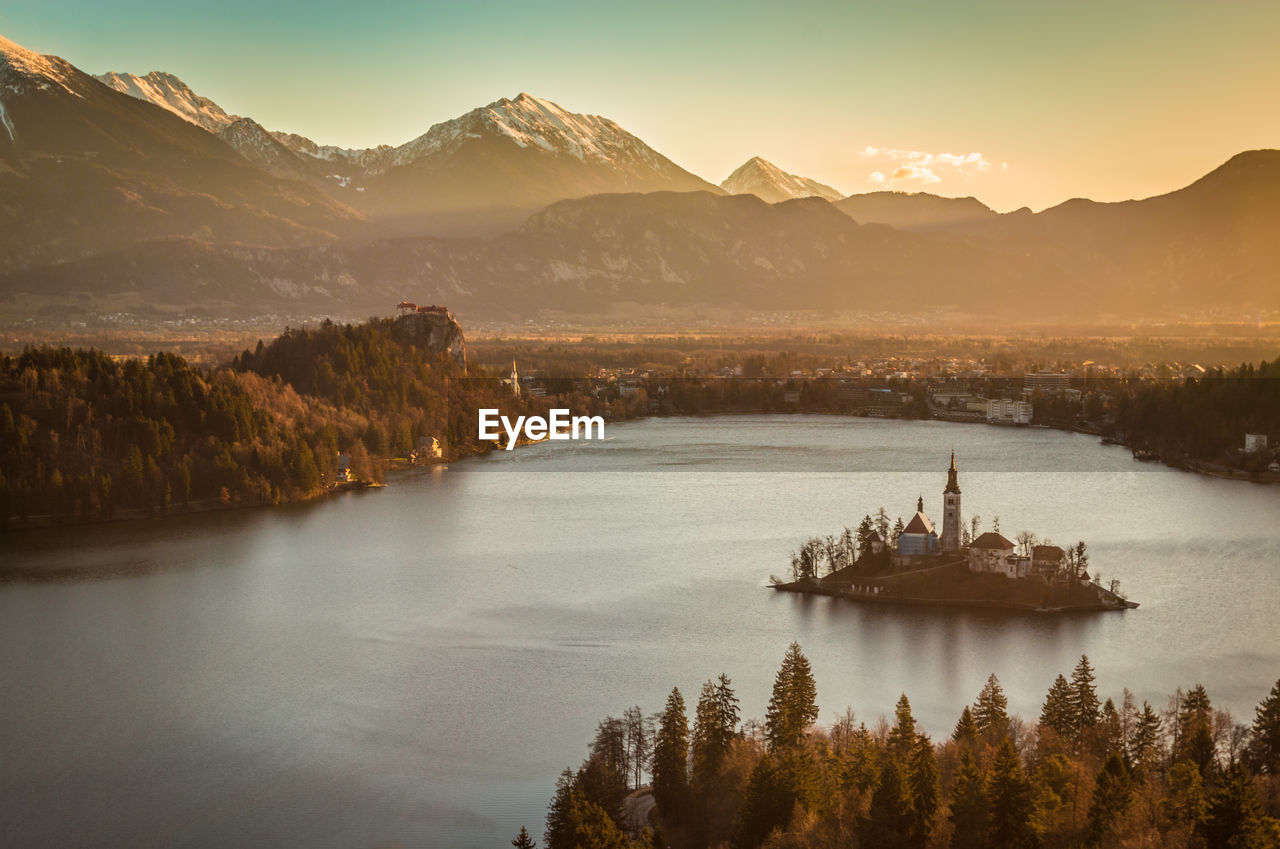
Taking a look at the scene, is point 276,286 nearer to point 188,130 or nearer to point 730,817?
point 188,130

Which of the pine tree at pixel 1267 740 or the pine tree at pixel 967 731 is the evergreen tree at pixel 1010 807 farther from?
the pine tree at pixel 1267 740

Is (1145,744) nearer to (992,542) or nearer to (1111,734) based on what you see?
(1111,734)

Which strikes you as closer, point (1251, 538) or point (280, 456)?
point (1251, 538)

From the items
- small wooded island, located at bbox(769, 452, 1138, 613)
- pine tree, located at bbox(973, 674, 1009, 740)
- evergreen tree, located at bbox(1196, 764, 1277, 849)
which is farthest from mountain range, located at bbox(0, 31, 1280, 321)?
evergreen tree, located at bbox(1196, 764, 1277, 849)

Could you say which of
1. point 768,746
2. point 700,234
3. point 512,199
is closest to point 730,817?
point 768,746

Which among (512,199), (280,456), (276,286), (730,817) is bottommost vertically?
(730,817)

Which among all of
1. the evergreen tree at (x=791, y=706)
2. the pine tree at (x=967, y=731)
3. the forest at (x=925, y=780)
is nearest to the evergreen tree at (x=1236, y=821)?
the forest at (x=925, y=780)
